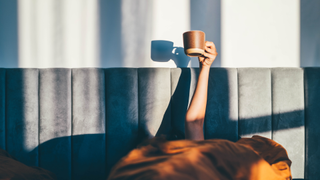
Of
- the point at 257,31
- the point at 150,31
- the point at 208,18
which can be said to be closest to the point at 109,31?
the point at 150,31

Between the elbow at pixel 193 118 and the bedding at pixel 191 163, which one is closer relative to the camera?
the bedding at pixel 191 163

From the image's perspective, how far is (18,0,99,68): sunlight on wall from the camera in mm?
871

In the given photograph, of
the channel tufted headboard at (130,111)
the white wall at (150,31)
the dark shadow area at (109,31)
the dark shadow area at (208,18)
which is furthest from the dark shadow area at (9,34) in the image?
the dark shadow area at (208,18)

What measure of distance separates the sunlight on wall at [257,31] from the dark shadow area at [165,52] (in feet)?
0.87

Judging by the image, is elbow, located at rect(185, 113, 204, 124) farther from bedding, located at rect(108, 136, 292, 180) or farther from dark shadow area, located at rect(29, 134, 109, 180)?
dark shadow area, located at rect(29, 134, 109, 180)

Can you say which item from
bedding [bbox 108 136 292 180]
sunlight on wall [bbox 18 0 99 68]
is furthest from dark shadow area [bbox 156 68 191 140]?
A: sunlight on wall [bbox 18 0 99 68]

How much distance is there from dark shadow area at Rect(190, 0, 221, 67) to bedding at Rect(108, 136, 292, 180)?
0.56 metres

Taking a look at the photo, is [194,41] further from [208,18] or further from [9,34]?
[9,34]

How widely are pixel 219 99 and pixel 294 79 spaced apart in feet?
1.34

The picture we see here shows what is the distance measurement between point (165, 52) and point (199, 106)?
372mm

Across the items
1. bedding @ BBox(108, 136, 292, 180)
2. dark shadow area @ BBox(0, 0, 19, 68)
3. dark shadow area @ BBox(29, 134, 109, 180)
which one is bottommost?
dark shadow area @ BBox(29, 134, 109, 180)

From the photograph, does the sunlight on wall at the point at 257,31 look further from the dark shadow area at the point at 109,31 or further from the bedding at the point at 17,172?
the bedding at the point at 17,172

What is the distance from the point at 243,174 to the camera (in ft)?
1.53

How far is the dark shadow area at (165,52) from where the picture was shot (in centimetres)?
93
